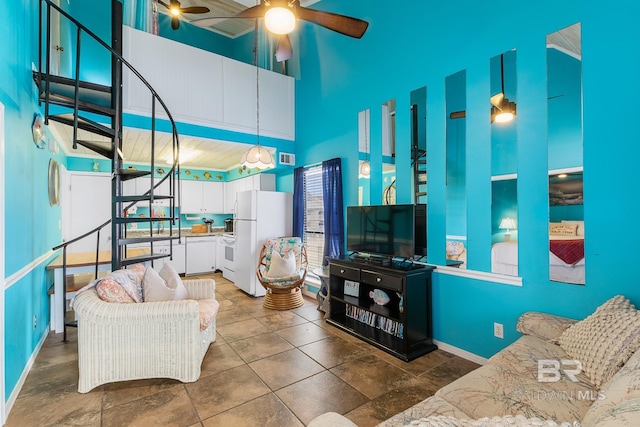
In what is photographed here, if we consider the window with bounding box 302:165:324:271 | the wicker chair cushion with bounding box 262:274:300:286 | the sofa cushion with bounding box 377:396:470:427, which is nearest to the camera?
the sofa cushion with bounding box 377:396:470:427

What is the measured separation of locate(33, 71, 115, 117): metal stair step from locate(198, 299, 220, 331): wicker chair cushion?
2204 mm

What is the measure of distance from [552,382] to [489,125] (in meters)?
2.05

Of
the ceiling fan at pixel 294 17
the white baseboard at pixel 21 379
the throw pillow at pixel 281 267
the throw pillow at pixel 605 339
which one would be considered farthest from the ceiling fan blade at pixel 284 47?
the white baseboard at pixel 21 379

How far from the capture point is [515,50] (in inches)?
100

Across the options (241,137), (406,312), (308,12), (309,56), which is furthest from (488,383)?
(309,56)

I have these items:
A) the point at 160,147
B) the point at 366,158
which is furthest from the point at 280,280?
the point at 160,147

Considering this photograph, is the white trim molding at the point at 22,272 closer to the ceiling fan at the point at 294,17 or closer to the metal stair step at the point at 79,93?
the metal stair step at the point at 79,93

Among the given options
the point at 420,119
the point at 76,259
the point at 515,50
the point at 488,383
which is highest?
the point at 515,50

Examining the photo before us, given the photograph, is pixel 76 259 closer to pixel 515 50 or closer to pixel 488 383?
pixel 488 383

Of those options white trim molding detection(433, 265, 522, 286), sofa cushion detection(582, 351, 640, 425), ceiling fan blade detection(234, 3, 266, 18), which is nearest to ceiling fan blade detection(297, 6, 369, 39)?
ceiling fan blade detection(234, 3, 266, 18)

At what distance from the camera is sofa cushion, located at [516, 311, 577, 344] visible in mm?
2049

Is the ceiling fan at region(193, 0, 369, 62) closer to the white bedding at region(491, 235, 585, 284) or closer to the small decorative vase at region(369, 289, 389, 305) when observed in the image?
the white bedding at region(491, 235, 585, 284)

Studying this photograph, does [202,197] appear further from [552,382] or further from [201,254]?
[552,382]

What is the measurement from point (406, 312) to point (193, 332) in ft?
6.23
